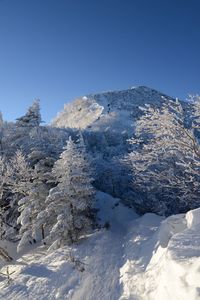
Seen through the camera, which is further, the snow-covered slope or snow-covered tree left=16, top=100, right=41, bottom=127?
the snow-covered slope

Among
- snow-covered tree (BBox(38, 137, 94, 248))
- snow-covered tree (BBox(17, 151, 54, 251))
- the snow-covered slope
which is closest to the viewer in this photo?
snow-covered tree (BBox(38, 137, 94, 248))

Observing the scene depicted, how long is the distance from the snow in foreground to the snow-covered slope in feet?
173

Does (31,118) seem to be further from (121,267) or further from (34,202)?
(121,267)

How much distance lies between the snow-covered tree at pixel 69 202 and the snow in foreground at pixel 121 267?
1.19 metres

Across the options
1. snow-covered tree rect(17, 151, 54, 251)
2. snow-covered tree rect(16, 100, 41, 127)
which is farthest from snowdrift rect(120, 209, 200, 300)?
snow-covered tree rect(16, 100, 41, 127)

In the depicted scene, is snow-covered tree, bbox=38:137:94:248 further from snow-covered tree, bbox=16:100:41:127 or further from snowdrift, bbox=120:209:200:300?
snow-covered tree, bbox=16:100:41:127

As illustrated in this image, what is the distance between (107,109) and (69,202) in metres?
73.1

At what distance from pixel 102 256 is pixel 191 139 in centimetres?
1028

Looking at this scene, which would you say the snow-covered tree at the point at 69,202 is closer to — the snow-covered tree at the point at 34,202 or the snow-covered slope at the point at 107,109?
the snow-covered tree at the point at 34,202

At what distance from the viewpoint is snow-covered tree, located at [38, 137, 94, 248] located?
25.9 m

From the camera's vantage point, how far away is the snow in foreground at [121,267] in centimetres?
1226

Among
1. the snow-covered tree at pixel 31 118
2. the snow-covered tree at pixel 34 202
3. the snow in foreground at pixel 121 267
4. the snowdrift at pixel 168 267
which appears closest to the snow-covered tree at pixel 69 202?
the snow in foreground at pixel 121 267

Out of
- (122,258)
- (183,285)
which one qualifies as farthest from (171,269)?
(122,258)

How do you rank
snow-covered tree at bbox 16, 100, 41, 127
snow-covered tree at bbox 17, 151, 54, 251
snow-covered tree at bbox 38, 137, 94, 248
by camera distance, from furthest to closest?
snow-covered tree at bbox 16, 100, 41, 127 → snow-covered tree at bbox 17, 151, 54, 251 → snow-covered tree at bbox 38, 137, 94, 248
